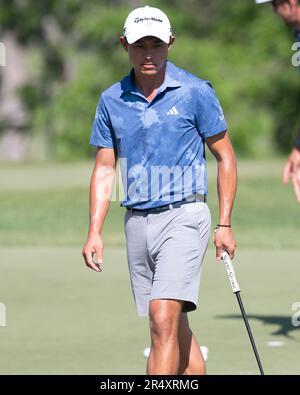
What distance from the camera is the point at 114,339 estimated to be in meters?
9.49

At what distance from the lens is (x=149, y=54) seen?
7016 mm

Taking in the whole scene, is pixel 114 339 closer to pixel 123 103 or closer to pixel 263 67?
pixel 123 103

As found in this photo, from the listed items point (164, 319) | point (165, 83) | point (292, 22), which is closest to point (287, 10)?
point (292, 22)

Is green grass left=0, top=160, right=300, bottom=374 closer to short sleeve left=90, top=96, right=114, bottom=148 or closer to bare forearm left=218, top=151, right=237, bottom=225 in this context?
bare forearm left=218, top=151, right=237, bottom=225

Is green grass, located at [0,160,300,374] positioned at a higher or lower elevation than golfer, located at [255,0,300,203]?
lower

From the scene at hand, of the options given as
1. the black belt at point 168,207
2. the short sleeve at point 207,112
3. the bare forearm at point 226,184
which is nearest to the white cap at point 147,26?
the short sleeve at point 207,112

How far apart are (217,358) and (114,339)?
1071mm

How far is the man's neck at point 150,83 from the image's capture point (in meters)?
7.10

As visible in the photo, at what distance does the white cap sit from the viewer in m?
6.92

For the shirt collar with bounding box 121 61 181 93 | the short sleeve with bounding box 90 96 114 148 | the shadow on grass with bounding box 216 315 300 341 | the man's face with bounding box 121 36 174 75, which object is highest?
the man's face with bounding box 121 36 174 75

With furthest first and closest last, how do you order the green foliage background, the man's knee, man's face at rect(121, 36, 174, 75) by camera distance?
the green foliage background → man's face at rect(121, 36, 174, 75) → the man's knee

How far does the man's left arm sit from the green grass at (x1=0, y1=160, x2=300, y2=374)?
4.84 ft

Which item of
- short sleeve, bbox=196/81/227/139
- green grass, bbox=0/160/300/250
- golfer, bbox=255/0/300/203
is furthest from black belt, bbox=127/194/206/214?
green grass, bbox=0/160/300/250

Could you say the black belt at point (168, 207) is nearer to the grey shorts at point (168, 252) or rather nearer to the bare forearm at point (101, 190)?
the grey shorts at point (168, 252)
